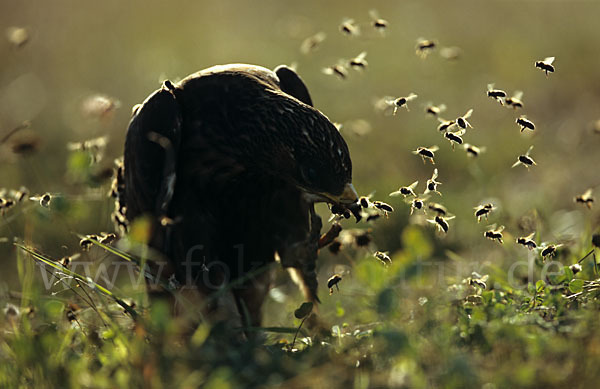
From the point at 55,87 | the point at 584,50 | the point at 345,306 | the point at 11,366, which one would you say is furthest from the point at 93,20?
the point at 11,366

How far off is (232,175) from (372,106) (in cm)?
630

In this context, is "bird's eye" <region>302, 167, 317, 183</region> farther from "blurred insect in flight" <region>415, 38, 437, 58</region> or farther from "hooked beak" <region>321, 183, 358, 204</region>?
"blurred insect in flight" <region>415, 38, 437, 58</region>

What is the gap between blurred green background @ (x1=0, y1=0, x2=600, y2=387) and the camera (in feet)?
15.9

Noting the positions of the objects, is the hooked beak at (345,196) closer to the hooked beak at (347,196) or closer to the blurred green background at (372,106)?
the hooked beak at (347,196)

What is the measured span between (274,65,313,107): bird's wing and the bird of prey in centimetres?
20

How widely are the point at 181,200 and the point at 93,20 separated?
11981 millimetres

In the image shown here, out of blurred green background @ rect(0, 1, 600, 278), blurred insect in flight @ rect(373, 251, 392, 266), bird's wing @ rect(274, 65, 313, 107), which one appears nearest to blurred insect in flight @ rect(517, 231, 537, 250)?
blurred insect in flight @ rect(373, 251, 392, 266)

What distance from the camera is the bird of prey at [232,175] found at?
3664 mm

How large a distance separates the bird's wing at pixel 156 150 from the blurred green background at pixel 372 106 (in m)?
0.45

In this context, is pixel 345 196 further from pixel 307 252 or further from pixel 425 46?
pixel 425 46

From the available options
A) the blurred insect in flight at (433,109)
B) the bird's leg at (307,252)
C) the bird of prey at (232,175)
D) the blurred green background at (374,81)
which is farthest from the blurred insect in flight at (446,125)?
the blurred green background at (374,81)

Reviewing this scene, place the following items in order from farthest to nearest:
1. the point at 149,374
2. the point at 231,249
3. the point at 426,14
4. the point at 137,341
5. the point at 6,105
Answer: the point at 426,14 < the point at 6,105 < the point at 231,249 < the point at 137,341 < the point at 149,374

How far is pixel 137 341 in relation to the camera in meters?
3.01

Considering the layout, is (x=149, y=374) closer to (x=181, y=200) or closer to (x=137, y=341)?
(x=137, y=341)
